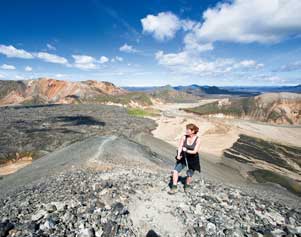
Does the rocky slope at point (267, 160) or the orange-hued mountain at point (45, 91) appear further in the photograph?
the orange-hued mountain at point (45, 91)

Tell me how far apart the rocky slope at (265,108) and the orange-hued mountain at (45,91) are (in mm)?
63635

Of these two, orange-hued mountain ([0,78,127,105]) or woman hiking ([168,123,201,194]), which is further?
orange-hued mountain ([0,78,127,105])

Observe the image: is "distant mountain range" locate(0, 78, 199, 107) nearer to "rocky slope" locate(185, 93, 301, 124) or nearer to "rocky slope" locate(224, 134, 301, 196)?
"rocky slope" locate(185, 93, 301, 124)

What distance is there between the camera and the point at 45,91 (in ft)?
411

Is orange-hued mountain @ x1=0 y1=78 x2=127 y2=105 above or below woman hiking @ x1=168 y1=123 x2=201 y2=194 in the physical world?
below

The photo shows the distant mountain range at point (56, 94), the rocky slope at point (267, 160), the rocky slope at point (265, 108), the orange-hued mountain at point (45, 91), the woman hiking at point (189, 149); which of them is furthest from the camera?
the distant mountain range at point (56, 94)

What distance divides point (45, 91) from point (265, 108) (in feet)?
360

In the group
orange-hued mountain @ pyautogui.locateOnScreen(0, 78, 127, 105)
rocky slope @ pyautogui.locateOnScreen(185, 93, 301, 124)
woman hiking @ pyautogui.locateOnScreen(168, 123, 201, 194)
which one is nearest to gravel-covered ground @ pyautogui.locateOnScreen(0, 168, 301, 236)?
woman hiking @ pyautogui.locateOnScreen(168, 123, 201, 194)

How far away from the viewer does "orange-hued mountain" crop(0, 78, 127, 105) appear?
4601 inches

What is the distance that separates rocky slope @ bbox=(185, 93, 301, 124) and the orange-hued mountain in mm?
63635

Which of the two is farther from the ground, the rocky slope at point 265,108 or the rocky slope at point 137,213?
the rocky slope at point 137,213

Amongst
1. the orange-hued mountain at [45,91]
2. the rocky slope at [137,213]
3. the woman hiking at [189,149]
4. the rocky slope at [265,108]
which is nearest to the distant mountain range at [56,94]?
the orange-hued mountain at [45,91]

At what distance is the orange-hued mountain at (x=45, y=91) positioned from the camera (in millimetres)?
116875

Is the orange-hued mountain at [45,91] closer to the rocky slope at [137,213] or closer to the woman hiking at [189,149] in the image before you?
the rocky slope at [137,213]
